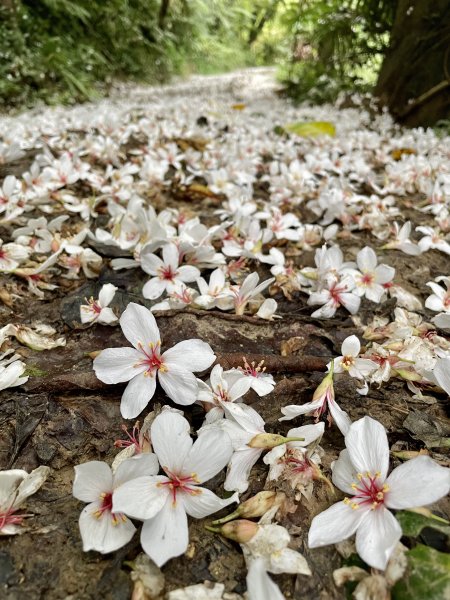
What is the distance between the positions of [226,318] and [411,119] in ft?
21.0

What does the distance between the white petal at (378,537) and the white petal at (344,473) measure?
89 mm

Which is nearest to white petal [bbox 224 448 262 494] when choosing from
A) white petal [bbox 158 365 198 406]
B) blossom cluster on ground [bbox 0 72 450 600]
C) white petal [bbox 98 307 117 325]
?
blossom cluster on ground [bbox 0 72 450 600]

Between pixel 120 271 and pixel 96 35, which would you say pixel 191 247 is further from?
pixel 96 35

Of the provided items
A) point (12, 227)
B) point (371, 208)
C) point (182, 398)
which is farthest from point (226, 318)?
point (371, 208)

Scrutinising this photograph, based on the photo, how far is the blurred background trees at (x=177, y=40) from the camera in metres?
6.40

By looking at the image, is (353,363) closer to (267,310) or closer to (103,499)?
(267,310)

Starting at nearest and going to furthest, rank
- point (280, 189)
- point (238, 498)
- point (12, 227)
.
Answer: point (238, 498)
point (12, 227)
point (280, 189)

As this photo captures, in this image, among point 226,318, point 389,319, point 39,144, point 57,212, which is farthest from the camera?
point 39,144

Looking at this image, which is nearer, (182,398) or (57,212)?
(182,398)

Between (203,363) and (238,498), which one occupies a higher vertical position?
(203,363)

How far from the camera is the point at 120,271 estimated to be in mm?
2201

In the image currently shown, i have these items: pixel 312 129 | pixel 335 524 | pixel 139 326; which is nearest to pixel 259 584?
pixel 335 524

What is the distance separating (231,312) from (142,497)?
100 centimetres

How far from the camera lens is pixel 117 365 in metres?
1.33
